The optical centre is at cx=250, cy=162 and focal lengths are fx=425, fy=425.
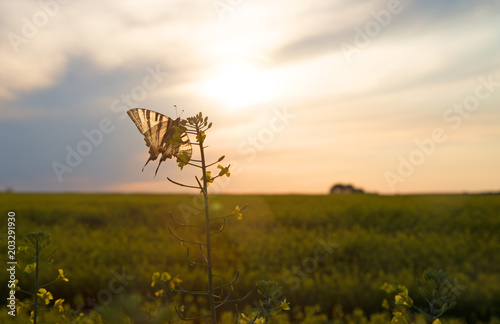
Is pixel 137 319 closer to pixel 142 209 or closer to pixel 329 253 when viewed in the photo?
pixel 329 253

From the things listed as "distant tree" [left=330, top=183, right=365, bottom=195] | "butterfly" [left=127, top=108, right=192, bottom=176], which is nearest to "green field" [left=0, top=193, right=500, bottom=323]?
"butterfly" [left=127, top=108, right=192, bottom=176]

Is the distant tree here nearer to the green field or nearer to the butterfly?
the green field

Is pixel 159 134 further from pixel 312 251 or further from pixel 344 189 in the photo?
pixel 344 189

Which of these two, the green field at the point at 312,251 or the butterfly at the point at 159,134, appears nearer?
the butterfly at the point at 159,134

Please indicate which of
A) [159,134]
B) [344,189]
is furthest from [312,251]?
[344,189]

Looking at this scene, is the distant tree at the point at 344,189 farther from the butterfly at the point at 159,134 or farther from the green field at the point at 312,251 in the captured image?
the butterfly at the point at 159,134

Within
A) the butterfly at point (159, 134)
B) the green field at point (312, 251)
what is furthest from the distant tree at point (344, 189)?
the butterfly at point (159, 134)

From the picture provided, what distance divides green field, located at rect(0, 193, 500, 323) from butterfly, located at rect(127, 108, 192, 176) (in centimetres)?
344

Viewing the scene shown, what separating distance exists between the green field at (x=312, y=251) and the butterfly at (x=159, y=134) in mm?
3445

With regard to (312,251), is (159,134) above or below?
above

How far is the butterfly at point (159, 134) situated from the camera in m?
1.49

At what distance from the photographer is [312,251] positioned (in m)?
10.6

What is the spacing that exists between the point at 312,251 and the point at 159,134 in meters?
9.45

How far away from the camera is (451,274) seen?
9109mm
